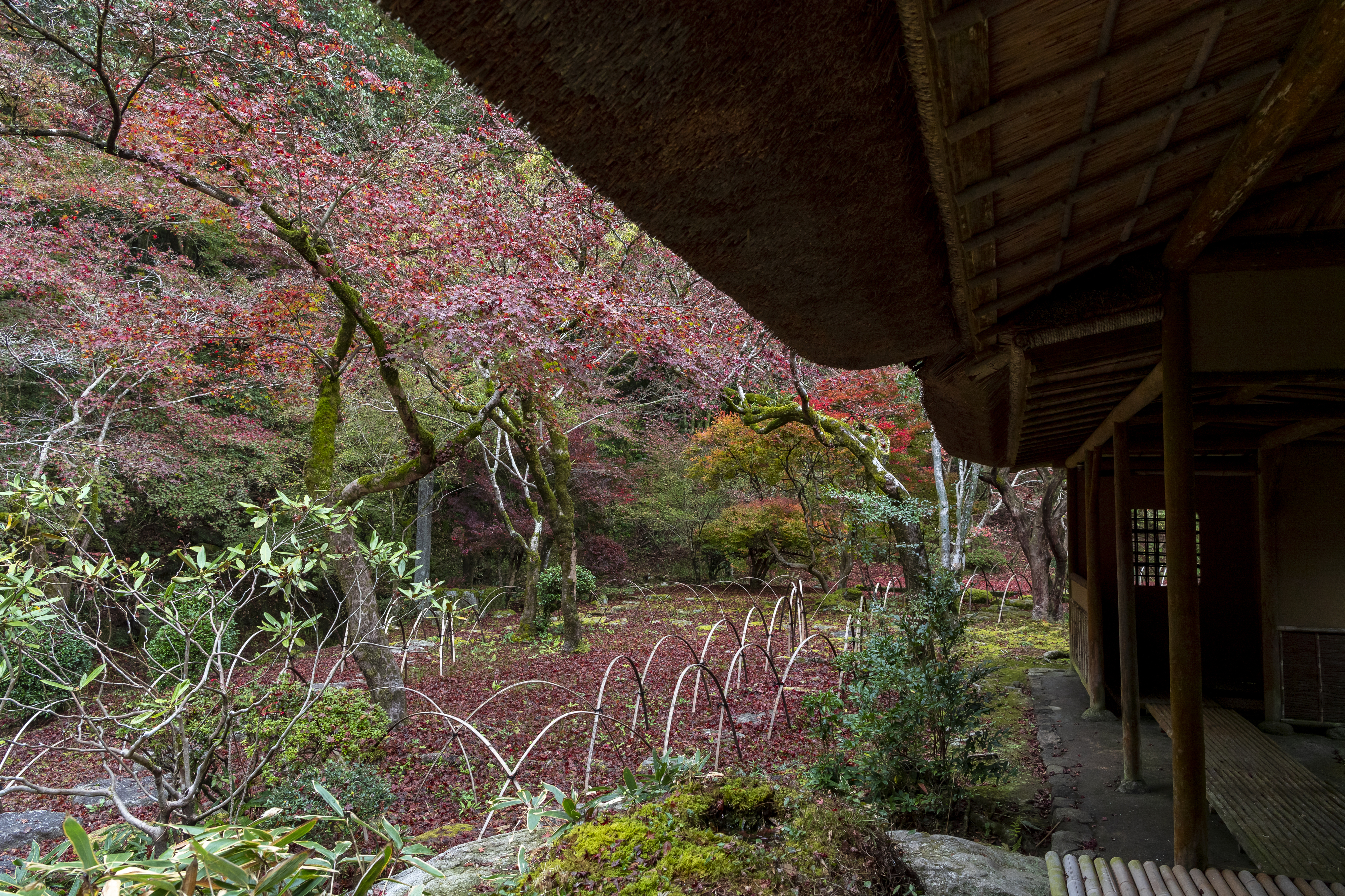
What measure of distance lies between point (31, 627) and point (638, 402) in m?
9.64

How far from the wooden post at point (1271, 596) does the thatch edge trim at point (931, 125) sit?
158 inches

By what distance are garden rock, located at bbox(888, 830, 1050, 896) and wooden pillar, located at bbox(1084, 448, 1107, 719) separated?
3.51 m

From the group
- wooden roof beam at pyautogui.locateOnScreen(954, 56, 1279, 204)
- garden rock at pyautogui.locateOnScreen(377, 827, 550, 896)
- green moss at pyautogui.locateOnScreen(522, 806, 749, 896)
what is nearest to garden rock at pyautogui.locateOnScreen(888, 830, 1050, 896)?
green moss at pyautogui.locateOnScreen(522, 806, 749, 896)

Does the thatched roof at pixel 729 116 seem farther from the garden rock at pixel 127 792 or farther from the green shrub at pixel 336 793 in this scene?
the garden rock at pixel 127 792

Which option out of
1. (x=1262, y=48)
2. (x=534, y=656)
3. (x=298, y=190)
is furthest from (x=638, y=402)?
(x=1262, y=48)

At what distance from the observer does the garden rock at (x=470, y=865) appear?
166cm

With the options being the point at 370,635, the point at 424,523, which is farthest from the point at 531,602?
the point at 370,635

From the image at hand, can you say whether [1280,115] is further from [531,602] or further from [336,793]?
[531,602]

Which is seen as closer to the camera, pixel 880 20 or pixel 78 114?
pixel 880 20

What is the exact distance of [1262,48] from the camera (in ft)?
4.80

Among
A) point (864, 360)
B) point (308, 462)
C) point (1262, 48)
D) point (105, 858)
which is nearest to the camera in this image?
point (105, 858)

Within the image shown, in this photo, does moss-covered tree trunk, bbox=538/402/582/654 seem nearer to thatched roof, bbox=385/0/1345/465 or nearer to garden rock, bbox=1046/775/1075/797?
garden rock, bbox=1046/775/1075/797

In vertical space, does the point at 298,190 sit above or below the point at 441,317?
above

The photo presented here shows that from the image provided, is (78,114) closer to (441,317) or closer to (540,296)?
(441,317)
